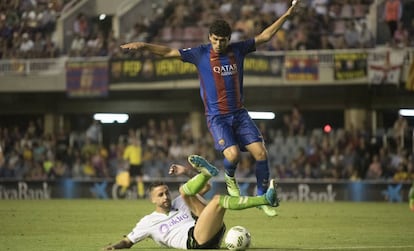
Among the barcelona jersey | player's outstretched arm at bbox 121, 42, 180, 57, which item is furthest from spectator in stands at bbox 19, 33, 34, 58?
player's outstretched arm at bbox 121, 42, 180, 57

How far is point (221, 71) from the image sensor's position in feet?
44.2

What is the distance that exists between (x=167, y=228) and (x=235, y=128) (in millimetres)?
1912

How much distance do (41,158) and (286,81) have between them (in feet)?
26.2

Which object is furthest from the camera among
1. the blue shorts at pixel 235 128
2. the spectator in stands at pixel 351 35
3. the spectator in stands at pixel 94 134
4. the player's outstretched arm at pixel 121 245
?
the spectator in stands at pixel 94 134

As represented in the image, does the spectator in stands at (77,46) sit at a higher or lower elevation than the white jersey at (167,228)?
higher

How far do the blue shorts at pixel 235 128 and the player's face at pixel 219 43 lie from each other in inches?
33.2

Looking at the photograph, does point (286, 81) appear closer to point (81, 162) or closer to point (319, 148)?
point (319, 148)

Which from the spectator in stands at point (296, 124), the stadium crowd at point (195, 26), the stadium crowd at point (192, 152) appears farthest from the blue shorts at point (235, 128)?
the spectator in stands at point (296, 124)

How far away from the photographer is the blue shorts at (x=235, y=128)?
13414mm

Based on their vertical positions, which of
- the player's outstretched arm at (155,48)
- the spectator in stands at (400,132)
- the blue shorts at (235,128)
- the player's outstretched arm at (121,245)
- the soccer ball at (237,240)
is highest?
the player's outstretched arm at (155,48)

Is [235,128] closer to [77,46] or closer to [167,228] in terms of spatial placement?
[167,228]

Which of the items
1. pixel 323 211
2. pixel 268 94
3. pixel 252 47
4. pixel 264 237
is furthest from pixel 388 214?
pixel 268 94

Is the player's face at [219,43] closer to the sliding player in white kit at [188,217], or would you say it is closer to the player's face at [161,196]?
the sliding player in white kit at [188,217]

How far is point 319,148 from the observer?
29.1 meters
